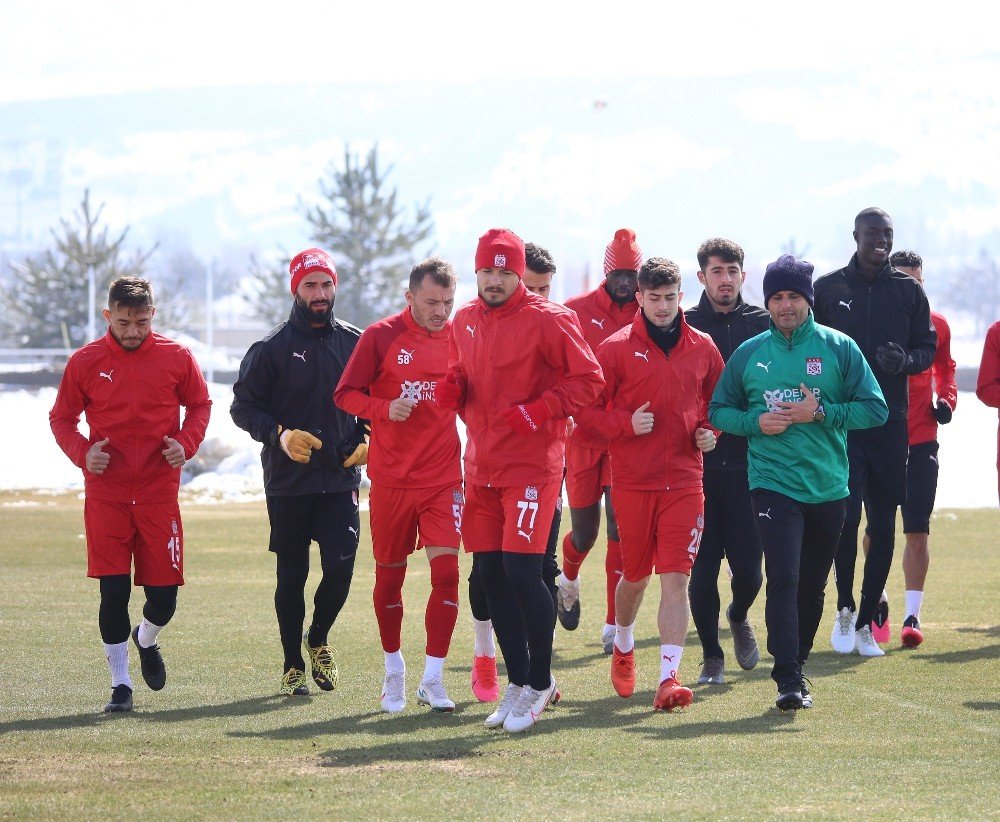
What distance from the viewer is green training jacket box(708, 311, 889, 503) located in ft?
25.4

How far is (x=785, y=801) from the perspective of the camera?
566cm

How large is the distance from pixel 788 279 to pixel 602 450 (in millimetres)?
2206

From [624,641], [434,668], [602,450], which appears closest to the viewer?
[434,668]

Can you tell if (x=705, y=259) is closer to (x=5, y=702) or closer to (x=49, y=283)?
(x=5, y=702)

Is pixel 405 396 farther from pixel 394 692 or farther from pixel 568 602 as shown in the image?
pixel 568 602

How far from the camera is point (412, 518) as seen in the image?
810 cm

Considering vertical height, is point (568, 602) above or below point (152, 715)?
above

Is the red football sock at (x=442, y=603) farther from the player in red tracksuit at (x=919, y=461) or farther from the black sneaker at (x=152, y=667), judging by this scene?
the player in red tracksuit at (x=919, y=461)

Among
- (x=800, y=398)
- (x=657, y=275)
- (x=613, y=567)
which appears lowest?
(x=613, y=567)

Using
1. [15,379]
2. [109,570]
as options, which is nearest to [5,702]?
[109,570]

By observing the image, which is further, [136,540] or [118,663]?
[136,540]

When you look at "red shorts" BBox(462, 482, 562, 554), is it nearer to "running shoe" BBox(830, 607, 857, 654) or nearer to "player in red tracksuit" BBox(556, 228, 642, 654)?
"player in red tracksuit" BBox(556, 228, 642, 654)

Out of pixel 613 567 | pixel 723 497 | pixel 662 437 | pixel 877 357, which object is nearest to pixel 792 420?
pixel 662 437

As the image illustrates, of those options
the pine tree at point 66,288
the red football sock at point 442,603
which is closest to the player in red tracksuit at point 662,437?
the red football sock at point 442,603
